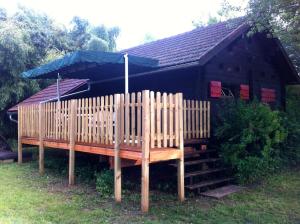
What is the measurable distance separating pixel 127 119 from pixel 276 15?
176 inches

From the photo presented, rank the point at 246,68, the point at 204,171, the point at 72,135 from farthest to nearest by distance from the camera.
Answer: the point at 246,68, the point at 72,135, the point at 204,171

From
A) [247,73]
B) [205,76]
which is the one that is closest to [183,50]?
[205,76]

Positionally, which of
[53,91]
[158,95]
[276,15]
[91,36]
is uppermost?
[91,36]

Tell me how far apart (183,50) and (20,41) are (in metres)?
7.71

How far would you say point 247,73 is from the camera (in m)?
11.2

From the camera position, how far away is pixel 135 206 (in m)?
6.38

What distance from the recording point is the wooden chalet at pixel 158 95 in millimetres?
6480

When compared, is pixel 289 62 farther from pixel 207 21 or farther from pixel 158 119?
pixel 207 21

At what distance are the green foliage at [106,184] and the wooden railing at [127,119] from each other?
788 millimetres

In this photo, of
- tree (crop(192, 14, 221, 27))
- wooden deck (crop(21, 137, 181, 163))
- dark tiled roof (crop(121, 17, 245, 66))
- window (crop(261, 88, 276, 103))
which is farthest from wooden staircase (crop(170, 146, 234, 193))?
tree (crop(192, 14, 221, 27))

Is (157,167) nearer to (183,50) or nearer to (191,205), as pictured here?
(191,205)

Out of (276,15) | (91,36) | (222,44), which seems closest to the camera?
(276,15)

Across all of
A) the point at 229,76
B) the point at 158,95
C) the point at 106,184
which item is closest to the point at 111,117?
the point at 158,95

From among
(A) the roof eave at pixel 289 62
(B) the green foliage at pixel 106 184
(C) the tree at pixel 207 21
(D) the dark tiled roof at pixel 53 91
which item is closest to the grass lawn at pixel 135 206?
(B) the green foliage at pixel 106 184
